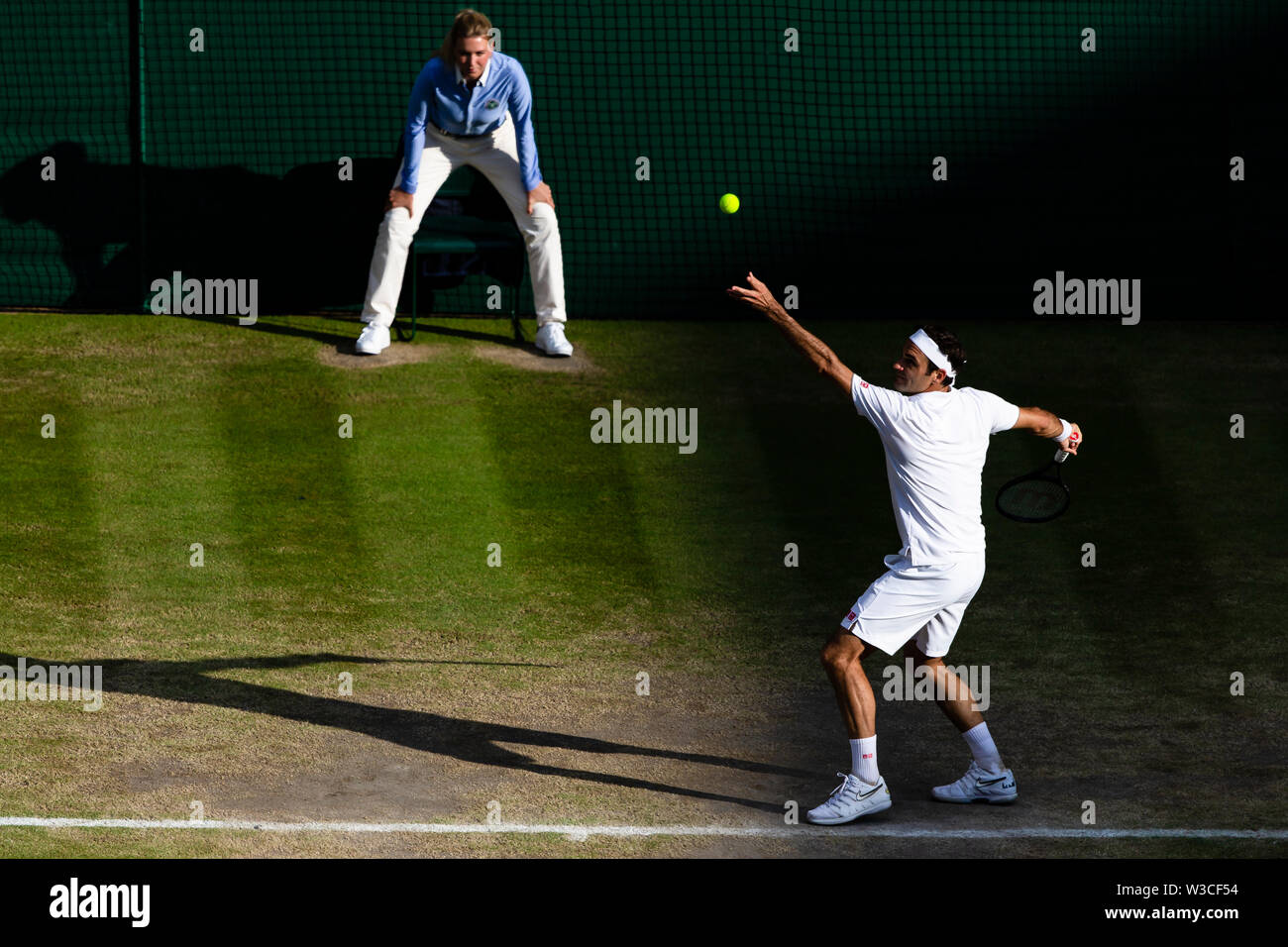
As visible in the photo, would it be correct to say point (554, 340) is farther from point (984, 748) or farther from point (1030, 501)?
point (984, 748)

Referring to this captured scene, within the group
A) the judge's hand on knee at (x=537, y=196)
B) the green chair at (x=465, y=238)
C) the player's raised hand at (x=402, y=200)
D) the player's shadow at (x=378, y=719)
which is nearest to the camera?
the player's shadow at (x=378, y=719)

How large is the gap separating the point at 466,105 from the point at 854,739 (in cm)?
793

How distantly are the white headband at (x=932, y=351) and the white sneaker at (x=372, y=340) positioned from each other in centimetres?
784

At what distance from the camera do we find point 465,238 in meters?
15.0

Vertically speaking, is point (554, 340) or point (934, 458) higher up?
point (554, 340)

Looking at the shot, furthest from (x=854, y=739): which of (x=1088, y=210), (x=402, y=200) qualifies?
(x=1088, y=210)

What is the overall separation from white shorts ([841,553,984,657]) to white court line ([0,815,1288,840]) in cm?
76

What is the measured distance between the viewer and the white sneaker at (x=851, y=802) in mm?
7141

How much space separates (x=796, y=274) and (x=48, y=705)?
9233 mm

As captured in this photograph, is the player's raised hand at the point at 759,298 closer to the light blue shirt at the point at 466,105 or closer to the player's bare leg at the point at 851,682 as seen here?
the player's bare leg at the point at 851,682

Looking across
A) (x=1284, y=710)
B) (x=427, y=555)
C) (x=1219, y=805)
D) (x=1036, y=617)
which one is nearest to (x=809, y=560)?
(x=1036, y=617)

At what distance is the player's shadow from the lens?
7.81 meters

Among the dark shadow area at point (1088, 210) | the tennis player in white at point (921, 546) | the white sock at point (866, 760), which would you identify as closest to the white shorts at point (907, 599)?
the tennis player in white at point (921, 546)

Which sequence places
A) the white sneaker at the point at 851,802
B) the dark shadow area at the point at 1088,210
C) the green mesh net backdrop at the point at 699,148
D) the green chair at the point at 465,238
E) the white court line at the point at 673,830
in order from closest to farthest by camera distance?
the white court line at the point at 673,830 < the white sneaker at the point at 851,802 < the green chair at the point at 465,238 < the green mesh net backdrop at the point at 699,148 < the dark shadow area at the point at 1088,210
